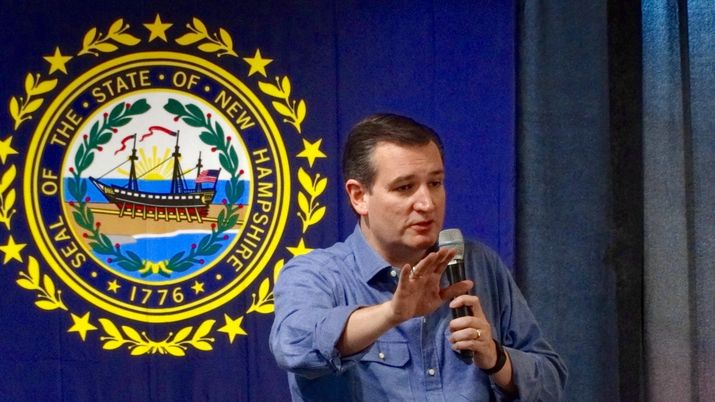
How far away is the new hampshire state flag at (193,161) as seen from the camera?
126 inches

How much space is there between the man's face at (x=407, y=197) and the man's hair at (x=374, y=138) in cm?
1

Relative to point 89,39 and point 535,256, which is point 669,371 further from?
point 89,39

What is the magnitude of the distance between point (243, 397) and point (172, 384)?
0.25m

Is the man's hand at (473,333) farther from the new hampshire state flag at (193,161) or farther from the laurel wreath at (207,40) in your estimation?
the laurel wreath at (207,40)

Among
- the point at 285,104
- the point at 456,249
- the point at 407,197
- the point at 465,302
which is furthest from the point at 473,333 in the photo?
the point at 285,104

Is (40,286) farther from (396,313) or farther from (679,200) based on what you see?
(679,200)

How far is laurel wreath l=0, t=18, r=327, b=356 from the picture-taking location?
319cm

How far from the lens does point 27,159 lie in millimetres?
3197

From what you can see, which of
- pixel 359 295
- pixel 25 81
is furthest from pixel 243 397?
pixel 359 295

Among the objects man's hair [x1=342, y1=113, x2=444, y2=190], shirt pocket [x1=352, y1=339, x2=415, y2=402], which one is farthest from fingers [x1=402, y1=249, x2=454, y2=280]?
man's hair [x1=342, y1=113, x2=444, y2=190]

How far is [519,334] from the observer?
1.87 m

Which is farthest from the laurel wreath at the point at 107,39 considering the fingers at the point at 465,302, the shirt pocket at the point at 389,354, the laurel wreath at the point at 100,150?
the fingers at the point at 465,302

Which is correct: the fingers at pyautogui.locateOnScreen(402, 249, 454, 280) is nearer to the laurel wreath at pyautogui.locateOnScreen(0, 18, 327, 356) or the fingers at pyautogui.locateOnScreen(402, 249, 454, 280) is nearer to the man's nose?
the man's nose

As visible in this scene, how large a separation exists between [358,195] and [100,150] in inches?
61.9
